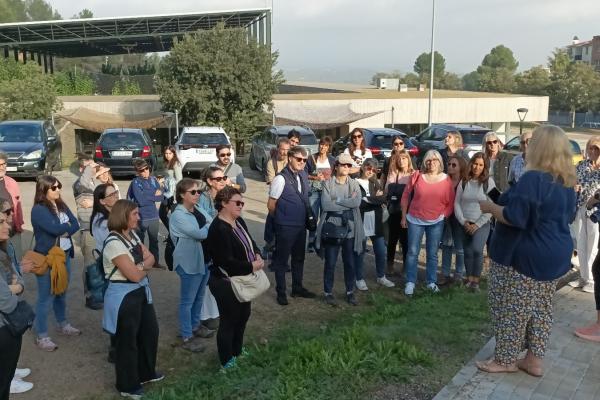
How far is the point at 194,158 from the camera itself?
15.8m

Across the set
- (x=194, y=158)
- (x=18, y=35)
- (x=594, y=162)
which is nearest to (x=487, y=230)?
(x=594, y=162)

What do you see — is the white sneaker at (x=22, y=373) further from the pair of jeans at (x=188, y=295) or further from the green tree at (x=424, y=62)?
the green tree at (x=424, y=62)

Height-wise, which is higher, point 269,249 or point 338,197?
point 338,197

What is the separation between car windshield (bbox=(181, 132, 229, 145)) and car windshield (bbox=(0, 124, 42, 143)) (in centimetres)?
403

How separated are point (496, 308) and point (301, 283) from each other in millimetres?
3231

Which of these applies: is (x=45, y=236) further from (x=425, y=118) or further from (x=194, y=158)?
(x=425, y=118)

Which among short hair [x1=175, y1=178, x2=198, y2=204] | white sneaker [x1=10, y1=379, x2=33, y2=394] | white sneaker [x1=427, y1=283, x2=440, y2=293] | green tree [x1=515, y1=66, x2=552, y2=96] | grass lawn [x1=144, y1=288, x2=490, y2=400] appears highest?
green tree [x1=515, y1=66, x2=552, y2=96]

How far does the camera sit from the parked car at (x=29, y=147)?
15078 mm

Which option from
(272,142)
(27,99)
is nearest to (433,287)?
(272,142)

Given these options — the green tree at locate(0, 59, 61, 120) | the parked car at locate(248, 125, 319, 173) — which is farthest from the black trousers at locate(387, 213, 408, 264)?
the green tree at locate(0, 59, 61, 120)

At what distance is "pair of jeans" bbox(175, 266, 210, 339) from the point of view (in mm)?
5664

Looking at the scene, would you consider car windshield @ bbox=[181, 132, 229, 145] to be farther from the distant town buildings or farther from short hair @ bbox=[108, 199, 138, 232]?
the distant town buildings

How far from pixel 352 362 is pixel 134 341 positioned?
1.72m

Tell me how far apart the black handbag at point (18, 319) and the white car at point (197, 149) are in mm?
11747
